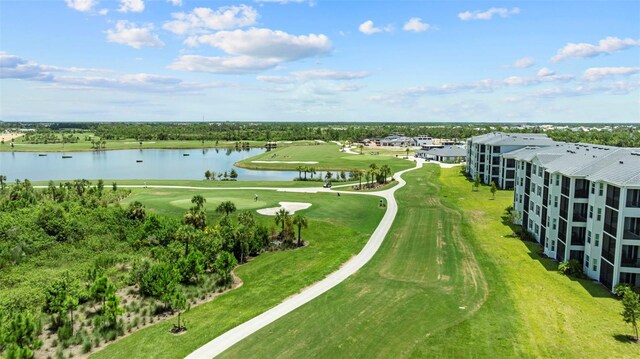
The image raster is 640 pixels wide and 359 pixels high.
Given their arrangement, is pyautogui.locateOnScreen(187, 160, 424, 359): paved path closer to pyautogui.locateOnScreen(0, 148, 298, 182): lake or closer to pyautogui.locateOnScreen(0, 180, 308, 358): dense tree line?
pyautogui.locateOnScreen(0, 180, 308, 358): dense tree line

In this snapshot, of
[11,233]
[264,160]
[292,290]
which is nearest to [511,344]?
[292,290]

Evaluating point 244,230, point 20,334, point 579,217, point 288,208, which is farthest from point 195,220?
point 579,217

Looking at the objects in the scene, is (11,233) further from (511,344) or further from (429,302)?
(511,344)

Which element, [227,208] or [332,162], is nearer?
[227,208]

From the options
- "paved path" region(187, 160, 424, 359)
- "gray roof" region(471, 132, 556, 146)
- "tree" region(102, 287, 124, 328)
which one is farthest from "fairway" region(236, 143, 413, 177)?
"tree" region(102, 287, 124, 328)

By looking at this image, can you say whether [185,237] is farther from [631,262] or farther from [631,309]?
[631,262]

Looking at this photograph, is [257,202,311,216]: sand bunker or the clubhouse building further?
[257,202,311,216]: sand bunker
